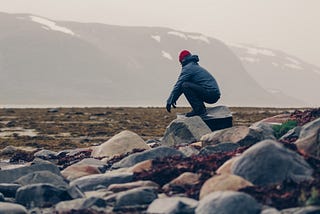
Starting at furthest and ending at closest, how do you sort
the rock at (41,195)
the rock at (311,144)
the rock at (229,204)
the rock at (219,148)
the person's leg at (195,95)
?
the person's leg at (195,95), the rock at (219,148), the rock at (311,144), the rock at (41,195), the rock at (229,204)

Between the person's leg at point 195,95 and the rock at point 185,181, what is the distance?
6916 mm

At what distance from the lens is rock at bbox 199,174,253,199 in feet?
33.6

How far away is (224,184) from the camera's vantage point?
1030cm

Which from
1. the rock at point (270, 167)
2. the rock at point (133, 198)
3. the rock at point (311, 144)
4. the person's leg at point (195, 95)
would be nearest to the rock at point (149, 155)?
the rock at point (311, 144)

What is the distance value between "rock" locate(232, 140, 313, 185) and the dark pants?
795 centimetres

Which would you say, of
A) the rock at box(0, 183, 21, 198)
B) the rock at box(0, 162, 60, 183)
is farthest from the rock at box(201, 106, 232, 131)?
the rock at box(0, 183, 21, 198)

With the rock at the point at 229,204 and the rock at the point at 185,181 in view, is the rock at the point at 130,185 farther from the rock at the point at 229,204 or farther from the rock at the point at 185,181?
the rock at the point at 229,204

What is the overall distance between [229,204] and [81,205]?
2651 millimetres

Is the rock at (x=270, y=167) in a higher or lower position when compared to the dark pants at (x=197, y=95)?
higher

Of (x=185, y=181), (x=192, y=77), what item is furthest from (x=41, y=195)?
(x=192, y=77)

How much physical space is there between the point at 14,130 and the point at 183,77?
24713 mm

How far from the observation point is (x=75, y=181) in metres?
13.1

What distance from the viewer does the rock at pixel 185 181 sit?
38.4 ft

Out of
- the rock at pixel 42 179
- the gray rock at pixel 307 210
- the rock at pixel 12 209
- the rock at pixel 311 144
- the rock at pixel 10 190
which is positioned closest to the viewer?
the gray rock at pixel 307 210
